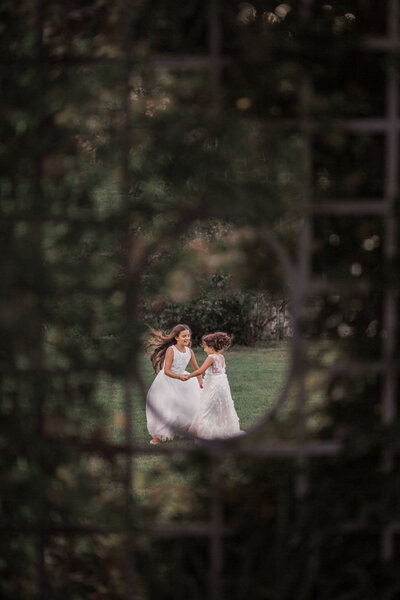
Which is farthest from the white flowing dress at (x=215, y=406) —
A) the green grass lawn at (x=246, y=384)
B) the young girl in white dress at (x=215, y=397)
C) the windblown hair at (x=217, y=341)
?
the green grass lawn at (x=246, y=384)

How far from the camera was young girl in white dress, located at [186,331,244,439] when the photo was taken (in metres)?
7.33

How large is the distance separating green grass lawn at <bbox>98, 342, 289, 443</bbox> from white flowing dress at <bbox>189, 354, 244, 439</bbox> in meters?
0.72

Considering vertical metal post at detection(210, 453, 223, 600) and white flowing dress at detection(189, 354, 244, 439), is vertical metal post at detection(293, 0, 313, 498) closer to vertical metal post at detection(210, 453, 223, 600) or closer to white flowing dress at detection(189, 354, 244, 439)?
vertical metal post at detection(210, 453, 223, 600)

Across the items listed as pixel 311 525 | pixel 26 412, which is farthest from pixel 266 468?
pixel 26 412

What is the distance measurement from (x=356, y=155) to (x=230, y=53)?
22.6 inches

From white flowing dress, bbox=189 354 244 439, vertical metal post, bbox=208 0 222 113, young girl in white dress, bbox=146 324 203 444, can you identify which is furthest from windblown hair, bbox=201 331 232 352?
vertical metal post, bbox=208 0 222 113

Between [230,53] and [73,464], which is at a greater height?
[230,53]

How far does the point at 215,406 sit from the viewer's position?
738 cm

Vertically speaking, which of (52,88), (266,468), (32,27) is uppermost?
(32,27)

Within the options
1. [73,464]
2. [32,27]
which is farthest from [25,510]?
[32,27]

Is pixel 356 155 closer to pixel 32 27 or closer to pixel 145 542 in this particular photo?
pixel 32 27

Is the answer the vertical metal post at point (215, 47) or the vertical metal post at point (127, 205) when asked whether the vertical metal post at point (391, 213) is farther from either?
the vertical metal post at point (127, 205)

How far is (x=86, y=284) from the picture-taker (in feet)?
7.04

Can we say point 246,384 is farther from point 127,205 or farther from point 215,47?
point 215,47
